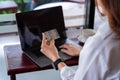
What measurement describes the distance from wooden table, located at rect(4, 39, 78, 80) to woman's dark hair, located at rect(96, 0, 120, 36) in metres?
0.57

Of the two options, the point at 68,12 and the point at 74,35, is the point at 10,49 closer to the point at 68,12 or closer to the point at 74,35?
the point at 74,35

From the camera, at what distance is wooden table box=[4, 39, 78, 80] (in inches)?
51.0

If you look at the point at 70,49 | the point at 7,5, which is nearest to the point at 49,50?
the point at 70,49

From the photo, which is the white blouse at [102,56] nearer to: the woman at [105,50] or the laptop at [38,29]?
the woman at [105,50]

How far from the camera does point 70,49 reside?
146 cm

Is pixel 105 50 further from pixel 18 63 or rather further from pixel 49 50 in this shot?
pixel 18 63

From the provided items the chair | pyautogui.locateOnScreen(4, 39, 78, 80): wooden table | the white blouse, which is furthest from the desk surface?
the white blouse

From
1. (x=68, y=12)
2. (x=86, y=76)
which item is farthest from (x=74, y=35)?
(x=86, y=76)

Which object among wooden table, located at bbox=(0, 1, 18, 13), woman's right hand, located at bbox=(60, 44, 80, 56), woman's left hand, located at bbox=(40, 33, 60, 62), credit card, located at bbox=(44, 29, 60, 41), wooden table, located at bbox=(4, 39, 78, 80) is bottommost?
wooden table, located at bbox=(4, 39, 78, 80)

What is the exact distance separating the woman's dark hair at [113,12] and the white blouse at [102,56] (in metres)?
0.02

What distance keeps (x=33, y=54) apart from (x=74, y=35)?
0.50 m

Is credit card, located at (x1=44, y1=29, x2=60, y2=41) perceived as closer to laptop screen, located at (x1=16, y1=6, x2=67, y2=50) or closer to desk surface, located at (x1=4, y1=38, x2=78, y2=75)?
laptop screen, located at (x1=16, y1=6, x2=67, y2=50)

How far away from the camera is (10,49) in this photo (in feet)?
5.04

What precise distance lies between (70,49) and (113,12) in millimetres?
676
